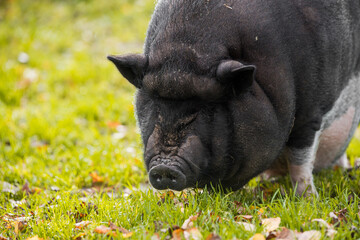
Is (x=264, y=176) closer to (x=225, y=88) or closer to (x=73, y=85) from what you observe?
(x=225, y=88)

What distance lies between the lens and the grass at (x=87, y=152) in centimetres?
388

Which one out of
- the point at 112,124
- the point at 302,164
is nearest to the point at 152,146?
the point at 302,164

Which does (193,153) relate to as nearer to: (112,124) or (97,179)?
(97,179)

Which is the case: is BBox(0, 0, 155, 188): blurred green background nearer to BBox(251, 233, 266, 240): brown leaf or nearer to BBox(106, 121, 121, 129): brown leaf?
BBox(106, 121, 121, 129): brown leaf

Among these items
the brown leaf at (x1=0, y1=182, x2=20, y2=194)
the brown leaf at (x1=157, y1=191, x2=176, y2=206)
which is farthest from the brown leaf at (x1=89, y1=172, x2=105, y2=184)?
the brown leaf at (x1=157, y1=191, x2=176, y2=206)

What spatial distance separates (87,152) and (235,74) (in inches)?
131

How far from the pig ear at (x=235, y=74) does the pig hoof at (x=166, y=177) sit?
27.8 inches

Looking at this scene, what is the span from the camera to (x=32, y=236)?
3.91 m

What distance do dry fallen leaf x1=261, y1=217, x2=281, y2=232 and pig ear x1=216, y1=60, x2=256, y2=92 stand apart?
0.93m

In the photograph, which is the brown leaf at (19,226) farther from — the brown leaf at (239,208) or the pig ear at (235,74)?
the pig ear at (235,74)

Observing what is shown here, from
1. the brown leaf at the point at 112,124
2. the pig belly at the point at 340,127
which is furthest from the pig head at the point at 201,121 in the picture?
the brown leaf at the point at 112,124

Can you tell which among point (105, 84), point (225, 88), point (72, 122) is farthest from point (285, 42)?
point (105, 84)

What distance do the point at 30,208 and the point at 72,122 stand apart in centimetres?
287

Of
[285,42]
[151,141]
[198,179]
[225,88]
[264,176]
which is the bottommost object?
[264,176]
